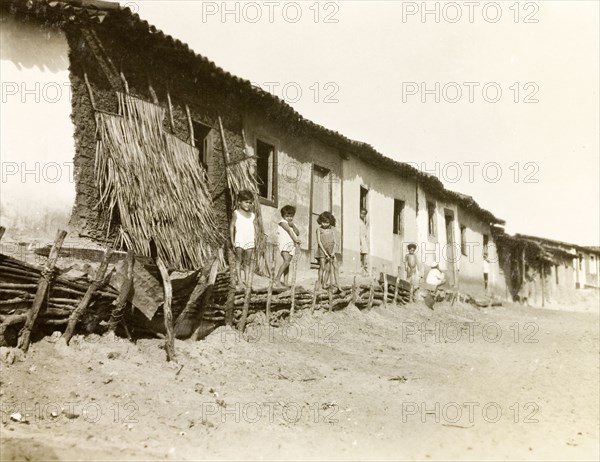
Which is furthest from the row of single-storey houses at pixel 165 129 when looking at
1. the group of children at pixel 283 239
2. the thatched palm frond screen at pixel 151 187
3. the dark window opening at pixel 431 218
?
the dark window opening at pixel 431 218

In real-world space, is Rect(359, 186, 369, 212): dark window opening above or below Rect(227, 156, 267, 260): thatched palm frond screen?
above

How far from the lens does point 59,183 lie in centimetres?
711

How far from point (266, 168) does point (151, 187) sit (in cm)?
406

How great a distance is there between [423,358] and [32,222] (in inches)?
205

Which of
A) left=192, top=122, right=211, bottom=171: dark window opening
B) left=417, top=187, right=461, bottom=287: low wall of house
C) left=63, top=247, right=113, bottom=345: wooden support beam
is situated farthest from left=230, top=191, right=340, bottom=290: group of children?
left=417, top=187, right=461, bottom=287: low wall of house

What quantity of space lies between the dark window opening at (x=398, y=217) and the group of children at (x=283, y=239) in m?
6.19

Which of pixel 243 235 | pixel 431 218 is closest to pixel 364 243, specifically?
pixel 431 218

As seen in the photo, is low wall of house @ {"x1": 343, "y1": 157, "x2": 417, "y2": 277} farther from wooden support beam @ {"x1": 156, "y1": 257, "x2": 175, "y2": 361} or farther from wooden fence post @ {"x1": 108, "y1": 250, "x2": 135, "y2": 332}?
wooden fence post @ {"x1": 108, "y1": 250, "x2": 135, "y2": 332}

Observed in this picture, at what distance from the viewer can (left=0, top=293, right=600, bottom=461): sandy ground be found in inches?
169

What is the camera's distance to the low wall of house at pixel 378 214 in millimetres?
13672

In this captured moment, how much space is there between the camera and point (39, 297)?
16.4 ft

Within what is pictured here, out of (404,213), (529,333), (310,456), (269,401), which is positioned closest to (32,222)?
(269,401)

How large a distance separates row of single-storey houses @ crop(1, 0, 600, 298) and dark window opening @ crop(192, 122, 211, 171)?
19mm

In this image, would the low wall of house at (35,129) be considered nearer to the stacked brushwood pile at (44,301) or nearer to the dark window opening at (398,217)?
the stacked brushwood pile at (44,301)
